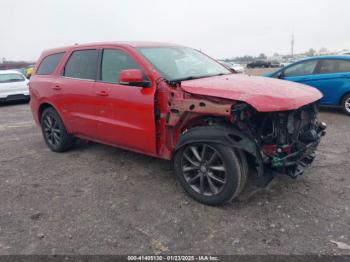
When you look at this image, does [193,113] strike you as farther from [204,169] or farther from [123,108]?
[123,108]

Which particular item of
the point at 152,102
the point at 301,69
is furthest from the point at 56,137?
Answer: the point at 301,69

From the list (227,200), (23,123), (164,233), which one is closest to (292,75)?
(227,200)

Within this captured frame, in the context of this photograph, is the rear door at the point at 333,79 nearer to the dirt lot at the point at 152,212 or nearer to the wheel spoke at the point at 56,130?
the dirt lot at the point at 152,212

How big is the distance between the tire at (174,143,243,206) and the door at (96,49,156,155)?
51cm

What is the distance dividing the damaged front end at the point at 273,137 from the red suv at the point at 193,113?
1cm

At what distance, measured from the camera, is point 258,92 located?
10.3 feet

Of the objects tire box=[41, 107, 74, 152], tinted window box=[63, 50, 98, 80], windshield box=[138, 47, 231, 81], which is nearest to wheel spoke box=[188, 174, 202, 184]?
windshield box=[138, 47, 231, 81]

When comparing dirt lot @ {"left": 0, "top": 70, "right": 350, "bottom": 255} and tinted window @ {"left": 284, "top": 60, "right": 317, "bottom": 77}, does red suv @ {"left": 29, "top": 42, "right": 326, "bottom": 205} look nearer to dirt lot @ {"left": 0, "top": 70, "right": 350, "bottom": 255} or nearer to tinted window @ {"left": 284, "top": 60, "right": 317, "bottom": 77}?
dirt lot @ {"left": 0, "top": 70, "right": 350, "bottom": 255}

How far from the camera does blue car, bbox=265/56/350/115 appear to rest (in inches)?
295

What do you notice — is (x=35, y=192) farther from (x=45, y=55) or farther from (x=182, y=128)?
(x=45, y=55)

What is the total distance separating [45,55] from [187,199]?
381 cm

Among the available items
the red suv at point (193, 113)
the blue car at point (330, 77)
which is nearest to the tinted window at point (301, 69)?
the blue car at point (330, 77)

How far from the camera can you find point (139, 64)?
12.8 ft

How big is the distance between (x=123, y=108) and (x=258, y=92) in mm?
1721
